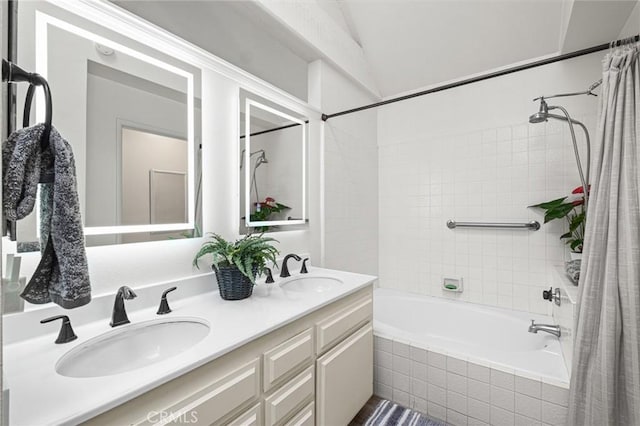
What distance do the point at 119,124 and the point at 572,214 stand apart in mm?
2819

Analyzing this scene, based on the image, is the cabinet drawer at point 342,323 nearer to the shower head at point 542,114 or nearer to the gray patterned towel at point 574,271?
the gray patterned towel at point 574,271

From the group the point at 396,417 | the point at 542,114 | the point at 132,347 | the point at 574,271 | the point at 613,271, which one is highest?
the point at 542,114

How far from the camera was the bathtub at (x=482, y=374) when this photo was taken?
1.42m

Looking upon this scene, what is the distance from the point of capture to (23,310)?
84 cm

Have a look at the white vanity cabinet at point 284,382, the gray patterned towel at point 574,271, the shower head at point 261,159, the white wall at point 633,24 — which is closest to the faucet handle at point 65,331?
the white vanity cabinet at point 284,382

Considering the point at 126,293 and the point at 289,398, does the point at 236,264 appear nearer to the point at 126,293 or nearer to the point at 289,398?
the point at 126,293

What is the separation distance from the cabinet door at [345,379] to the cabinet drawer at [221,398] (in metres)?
0.40

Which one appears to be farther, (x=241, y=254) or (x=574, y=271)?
(x=574, y=271)

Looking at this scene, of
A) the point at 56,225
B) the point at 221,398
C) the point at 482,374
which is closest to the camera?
the point at 56,225

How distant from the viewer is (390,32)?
238 centimetres

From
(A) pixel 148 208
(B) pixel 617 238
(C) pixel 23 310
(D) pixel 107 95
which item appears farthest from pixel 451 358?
(D) pixel 107 95

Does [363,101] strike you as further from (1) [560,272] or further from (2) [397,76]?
(1) [560,272]

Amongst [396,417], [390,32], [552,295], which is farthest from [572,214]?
[390,32]

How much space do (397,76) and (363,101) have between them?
39 centimetres
